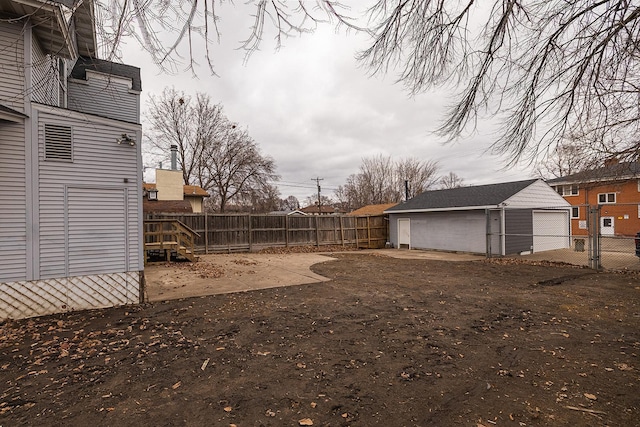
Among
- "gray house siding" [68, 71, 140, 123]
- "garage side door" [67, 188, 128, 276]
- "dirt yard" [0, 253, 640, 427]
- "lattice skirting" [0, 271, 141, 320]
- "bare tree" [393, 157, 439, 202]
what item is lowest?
"dirt yard" [0, 253, 640, 427]

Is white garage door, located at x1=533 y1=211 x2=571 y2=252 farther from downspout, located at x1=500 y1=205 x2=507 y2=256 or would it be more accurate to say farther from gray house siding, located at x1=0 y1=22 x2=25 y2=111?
gray house siding, located at x1=0 y1=22 x2=25 y2=111

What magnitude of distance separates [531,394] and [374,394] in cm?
137

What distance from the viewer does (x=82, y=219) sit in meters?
5.42

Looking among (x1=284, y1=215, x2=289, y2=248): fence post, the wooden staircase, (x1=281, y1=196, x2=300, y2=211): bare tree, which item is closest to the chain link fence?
(x1=284, y1=215, x2=289, y2=248): fence post

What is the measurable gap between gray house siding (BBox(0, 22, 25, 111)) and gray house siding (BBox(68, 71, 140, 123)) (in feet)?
9.45

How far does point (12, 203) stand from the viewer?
192 inches

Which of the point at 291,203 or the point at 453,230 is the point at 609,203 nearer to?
the point at 453,230

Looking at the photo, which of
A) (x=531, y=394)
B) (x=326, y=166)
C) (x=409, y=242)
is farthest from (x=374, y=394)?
(x=326, y=166)

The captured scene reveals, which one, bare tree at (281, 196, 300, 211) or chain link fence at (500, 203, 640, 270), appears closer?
chain link fence at (500, 203, 640, 270)

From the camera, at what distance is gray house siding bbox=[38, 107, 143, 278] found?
5160mm

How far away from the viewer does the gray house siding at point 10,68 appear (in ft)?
16.2

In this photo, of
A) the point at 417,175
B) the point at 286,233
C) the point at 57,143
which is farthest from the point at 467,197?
the point at 417,175

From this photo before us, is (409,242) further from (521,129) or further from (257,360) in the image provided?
(257,360)

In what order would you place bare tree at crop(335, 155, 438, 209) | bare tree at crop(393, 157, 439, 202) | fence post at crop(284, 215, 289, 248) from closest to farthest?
fence post at crop(284, 215, 289, 248), bare tree at crop(393, 157, 439, 202), bare tree at crop(335, 155, 438, 209)
